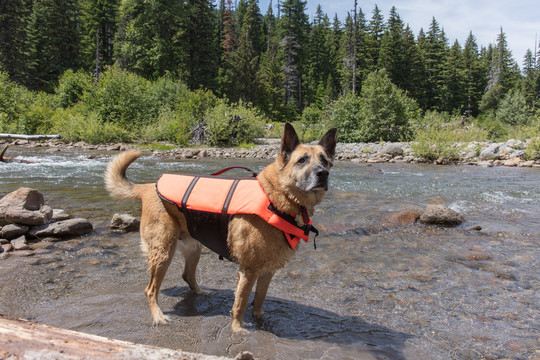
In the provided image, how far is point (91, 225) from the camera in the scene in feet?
20.3

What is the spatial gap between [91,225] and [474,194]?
433 inches

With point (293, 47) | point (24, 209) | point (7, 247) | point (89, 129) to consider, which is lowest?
point (7, 247)

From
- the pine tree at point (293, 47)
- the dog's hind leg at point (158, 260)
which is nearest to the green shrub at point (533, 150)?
the dog's hind leg at point (158, 260)

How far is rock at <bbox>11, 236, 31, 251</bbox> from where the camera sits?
506 cm

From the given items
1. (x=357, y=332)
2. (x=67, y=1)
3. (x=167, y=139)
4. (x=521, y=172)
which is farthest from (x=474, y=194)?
(x=67, y=1)

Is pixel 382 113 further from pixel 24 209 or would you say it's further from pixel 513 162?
pixel 24 209

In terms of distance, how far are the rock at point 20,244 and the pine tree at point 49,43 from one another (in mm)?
56850

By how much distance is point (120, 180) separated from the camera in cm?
418

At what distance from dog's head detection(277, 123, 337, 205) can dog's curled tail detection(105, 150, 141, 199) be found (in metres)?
2.03

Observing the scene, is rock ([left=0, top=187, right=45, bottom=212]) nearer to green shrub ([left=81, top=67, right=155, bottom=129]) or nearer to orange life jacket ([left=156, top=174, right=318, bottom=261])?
orange life jacket ([left=156, top=174, right=318, bottom=261])

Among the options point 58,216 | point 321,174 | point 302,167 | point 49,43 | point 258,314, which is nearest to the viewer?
point 321,174

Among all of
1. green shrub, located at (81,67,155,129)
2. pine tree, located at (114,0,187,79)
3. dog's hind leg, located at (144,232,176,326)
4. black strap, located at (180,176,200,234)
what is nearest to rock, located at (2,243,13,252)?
dog's hind leg, located at (144,232,176,326)

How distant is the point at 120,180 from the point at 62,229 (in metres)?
2.49

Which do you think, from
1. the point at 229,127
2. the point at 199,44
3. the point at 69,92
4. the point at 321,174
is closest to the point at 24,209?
the point at 321,174
